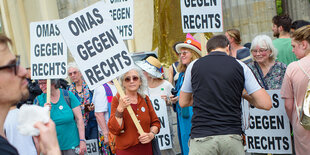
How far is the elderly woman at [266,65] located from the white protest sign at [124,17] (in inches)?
90.9

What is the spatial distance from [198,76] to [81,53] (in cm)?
146

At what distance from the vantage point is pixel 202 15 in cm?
525

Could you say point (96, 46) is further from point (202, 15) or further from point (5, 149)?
point (5, 149)

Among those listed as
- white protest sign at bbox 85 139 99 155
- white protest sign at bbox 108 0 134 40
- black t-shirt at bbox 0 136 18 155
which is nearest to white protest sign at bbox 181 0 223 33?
white protest sign at bbox 108 0 134 40

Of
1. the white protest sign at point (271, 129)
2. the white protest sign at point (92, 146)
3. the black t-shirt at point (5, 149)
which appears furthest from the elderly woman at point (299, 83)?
the white protest sign at point (92, 146)

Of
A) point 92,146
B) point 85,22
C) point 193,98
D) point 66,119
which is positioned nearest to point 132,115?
point 193,98

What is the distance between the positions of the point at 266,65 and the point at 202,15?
3.68 feet

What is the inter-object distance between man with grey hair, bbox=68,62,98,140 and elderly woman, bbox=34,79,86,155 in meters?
1.02

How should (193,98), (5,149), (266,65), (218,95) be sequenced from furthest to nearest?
(266,65) < (193,98) < (218,95) < (5,149)

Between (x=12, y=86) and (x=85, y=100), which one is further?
(x=85, y=100)

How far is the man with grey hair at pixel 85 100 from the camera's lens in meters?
7.00

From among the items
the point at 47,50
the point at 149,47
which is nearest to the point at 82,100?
the point at 47,50

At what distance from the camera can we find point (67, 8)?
12891 mm

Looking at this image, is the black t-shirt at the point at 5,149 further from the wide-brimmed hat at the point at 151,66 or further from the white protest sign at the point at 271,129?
the wide-brimmed hat at the point at 151,66
